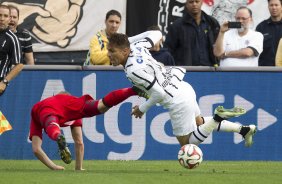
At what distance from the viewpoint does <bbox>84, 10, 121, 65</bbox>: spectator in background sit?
16.4 metres

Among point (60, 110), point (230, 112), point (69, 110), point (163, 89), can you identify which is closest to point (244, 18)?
point (230, 112)

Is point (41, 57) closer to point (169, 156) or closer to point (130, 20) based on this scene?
point (130, 20)

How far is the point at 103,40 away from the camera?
16453 millimetres

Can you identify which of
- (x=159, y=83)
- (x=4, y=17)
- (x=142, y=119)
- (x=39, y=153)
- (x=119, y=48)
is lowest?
(x=142, y=119)

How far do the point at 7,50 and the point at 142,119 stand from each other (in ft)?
8.42

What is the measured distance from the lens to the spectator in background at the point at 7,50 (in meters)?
14.8

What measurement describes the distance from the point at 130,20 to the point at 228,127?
16.2ft

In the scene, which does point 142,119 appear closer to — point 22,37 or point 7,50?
point 22,37

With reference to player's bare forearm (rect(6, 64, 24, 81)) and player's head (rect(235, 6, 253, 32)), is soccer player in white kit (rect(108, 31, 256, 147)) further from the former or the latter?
player's head (rect(235, 6, 253, 32))

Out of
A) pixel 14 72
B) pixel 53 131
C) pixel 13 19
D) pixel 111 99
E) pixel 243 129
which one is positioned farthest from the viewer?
pixel 13 19

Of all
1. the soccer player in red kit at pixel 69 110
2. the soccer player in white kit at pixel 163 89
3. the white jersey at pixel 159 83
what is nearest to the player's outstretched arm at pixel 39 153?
the soccer player in red kit at pixel 69 110

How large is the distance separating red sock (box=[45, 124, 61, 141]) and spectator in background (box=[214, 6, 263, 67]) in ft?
14.7

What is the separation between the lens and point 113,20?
16375 millimetres

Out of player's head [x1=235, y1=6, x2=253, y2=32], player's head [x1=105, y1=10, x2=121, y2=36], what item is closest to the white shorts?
player's head [x1=105, y1=10, x2=121, y2=36]
